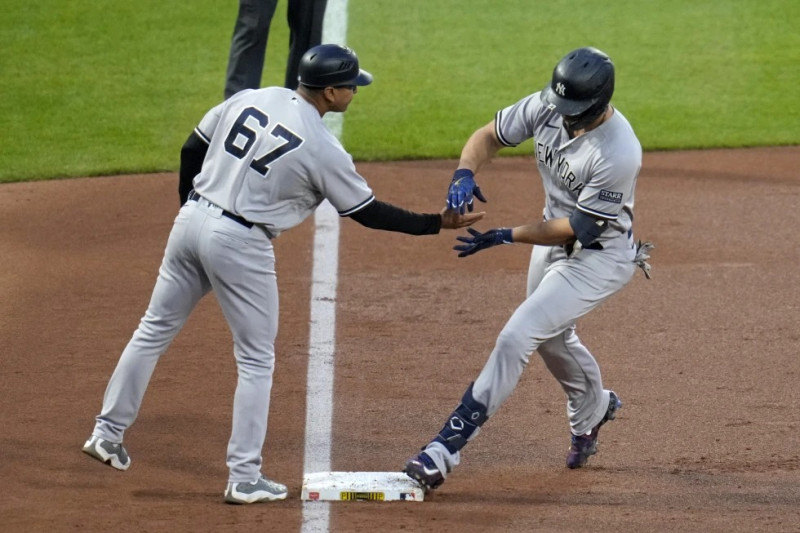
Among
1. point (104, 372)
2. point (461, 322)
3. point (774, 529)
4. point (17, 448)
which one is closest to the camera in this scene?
point (774, 529)

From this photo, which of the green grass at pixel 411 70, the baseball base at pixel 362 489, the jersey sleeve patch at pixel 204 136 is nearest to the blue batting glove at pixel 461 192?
the jersey sleeve patch at pixel 204 136

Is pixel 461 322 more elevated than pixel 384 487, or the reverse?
pixel 384 487

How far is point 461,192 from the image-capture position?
5500mm

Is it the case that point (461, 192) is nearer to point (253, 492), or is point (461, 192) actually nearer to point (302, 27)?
point (253, 492)

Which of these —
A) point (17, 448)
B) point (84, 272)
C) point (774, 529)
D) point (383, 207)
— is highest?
point (383, 207)

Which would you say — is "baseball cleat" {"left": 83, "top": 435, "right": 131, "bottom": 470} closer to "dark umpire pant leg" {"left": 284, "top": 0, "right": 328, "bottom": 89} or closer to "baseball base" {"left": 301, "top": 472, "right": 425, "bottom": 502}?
"baseball base" {"left": 301, "top": 472, "right": 425, "bottom": 502}

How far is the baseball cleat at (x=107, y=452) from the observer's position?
527 centimetres

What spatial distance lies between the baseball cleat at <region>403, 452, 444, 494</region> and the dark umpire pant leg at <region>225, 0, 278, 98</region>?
5.79 metres

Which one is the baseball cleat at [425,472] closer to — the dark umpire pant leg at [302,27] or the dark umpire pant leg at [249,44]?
the dark umpire pant leg at [249,44]

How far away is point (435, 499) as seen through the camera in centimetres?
523

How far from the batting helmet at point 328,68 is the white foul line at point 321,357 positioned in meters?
1.59

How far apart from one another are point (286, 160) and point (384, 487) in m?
1.33

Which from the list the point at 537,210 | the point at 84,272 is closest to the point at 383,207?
the point at 84,272

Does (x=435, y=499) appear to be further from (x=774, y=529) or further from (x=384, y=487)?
(x=774, y=529)
